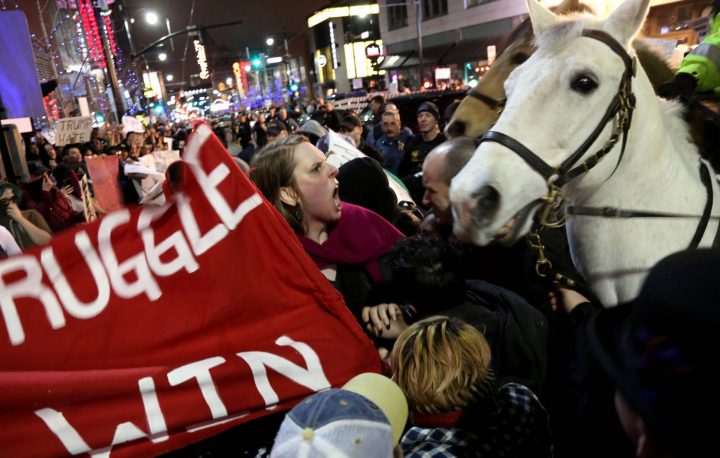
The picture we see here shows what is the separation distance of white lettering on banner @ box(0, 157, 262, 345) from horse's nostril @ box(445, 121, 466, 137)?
191cm

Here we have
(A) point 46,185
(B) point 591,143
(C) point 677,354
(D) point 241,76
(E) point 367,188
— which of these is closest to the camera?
(C) point 677,354

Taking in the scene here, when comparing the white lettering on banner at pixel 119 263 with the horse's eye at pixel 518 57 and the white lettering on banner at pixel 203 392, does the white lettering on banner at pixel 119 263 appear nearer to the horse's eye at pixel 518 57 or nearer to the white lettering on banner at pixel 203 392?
the white lettering on banner at pixel 203 392

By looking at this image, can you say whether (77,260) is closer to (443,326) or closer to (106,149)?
(443,326)

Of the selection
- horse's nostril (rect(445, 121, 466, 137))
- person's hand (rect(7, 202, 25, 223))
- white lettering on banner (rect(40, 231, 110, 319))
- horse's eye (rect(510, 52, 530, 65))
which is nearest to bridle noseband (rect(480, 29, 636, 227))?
horse's eye (rect(510, 52, 530, 65))

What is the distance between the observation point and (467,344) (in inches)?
71.5

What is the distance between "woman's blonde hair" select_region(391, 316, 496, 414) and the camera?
1.73 metres

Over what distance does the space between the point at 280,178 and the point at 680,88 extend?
2.22 m

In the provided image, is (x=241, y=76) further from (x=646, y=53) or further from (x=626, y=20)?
(x=626, y=20)

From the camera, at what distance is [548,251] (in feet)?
9.22

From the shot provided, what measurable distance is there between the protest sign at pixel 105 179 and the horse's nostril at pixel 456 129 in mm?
5183

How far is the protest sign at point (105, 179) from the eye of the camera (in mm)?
Answer: 6676

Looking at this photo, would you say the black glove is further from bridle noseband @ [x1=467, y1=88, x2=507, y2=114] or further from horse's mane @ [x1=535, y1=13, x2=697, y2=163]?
bridle noseband @ [x1=467, y1=88, x2=507, y2=114]

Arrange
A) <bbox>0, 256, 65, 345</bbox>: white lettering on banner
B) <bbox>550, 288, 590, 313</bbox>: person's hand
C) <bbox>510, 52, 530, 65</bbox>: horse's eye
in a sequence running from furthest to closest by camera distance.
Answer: <bbox>510, 52, 530, 65</bbox>: horse's eye → <bbox>550, 288, 590, 313</bbox>: person's hand → <bbox>0, 256, 65, 345</bbox>: white lettering on banner

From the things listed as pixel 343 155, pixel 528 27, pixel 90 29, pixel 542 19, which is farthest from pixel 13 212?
pixel 90 29
